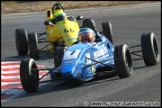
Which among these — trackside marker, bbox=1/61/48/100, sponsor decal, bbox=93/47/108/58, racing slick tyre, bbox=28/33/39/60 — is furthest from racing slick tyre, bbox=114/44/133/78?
racing slick tyre, bbox=28/33/39/60

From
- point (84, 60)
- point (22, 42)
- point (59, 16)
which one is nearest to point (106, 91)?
point (84, 60)

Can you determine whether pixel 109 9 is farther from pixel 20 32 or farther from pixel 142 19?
pixel 20 32

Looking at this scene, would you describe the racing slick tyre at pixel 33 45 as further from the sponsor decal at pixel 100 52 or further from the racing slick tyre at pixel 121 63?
the racing slick tyre at pixel 121 63

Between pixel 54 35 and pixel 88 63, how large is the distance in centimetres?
538

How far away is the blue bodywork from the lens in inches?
429

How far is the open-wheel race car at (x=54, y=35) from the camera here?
15.4m

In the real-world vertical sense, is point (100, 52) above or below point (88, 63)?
above

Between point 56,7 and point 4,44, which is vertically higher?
point 56,7

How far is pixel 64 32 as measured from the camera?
15539 millimetres

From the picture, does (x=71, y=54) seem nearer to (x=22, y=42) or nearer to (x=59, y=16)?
(x=59, y=16)

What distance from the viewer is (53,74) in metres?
11.6

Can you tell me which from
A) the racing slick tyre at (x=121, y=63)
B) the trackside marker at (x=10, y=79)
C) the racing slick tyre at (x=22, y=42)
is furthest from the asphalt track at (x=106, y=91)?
the trackside marker at (x=10, y=79)

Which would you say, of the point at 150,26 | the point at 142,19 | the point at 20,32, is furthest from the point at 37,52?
the point at 142,19

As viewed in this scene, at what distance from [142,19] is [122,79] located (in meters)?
13.0
